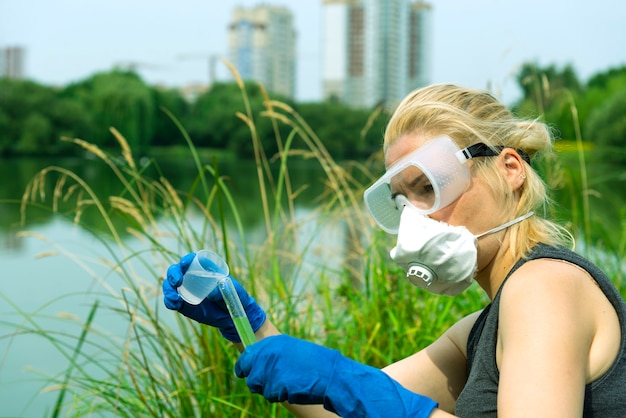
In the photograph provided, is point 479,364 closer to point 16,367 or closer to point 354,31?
point 16,367

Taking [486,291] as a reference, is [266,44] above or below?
below

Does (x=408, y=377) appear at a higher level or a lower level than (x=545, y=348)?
lower

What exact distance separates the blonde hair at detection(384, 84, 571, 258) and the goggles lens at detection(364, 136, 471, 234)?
0.03 metres

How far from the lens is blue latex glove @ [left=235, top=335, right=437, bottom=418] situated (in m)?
1.13

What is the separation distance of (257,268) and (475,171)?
1.79 meters

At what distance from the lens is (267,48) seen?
195ft

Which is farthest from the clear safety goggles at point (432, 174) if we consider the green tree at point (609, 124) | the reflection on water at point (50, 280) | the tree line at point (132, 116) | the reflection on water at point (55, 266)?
the green tree at point (609, 124)

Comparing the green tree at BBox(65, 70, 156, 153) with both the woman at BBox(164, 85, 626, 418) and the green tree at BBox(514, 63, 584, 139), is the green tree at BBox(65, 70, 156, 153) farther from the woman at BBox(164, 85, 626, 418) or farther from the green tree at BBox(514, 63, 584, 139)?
the woman at BBox(164, 85, 626, 418)

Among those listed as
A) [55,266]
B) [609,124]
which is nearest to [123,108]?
[55,266]

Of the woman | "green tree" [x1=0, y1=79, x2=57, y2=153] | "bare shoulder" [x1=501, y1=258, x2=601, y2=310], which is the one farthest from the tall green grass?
"green tree" [x1=0, y1=79, x2=57, y2=153]

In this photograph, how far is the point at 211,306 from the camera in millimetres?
1422

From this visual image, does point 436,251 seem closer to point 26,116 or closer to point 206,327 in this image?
point 206,327

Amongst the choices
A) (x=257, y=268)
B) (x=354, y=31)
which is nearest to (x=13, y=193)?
(x=257, y=268)

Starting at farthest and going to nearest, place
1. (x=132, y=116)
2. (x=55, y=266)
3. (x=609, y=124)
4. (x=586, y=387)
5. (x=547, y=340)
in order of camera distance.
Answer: (x=609, y=124)
(x=132, y=116)
(x=55, y=266)
(x=586, y=387)
(x=547, y=340)
